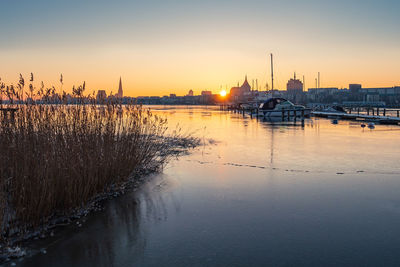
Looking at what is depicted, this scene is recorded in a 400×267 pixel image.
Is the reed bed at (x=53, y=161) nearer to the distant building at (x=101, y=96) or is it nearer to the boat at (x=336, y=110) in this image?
the distant building at (x=101, y=96)

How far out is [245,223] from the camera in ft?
22.0

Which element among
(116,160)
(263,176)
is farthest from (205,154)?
(116,160)

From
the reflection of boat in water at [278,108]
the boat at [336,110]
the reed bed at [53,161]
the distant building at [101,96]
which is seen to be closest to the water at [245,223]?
the reed bed at [53,161]

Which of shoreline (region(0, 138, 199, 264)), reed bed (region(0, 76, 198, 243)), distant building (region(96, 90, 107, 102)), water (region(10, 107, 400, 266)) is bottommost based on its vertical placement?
water (region(10, 107, 400, 266))

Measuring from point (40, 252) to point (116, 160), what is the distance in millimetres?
3925

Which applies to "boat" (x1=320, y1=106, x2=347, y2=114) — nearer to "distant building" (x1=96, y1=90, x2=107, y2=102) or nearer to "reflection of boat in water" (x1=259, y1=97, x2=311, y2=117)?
"reflection of boat in water" (x1=259, y1=97, x2=311, y2=117)

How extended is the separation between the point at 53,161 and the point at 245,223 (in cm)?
405

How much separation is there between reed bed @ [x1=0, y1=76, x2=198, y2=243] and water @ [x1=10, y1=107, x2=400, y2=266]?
68 cm

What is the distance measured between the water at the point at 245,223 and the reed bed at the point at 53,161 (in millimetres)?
677

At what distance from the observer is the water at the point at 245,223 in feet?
17.3

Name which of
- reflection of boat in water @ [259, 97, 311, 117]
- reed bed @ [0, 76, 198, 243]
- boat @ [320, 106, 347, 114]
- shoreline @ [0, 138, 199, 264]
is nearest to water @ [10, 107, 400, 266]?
shoreline @ [0, 138, 199, 264]

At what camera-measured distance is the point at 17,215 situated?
599cm

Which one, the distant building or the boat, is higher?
the distant building

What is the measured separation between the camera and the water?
17.3 feet
